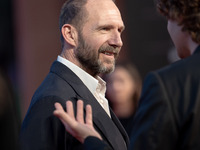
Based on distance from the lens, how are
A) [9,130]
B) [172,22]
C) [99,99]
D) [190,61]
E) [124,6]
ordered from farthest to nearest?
[124,6] < [99,99] < [172,22] < [190,61] < [9,130]

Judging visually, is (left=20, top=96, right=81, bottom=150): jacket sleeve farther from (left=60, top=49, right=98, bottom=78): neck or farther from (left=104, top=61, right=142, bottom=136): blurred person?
(left=104, top=61, right=142, bottom=136): blurred person

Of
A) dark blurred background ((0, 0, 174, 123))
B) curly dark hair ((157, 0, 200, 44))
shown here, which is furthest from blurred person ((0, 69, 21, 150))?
dark blurred background ((0, 0, 174, 123))

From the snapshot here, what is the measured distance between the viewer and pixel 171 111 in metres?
1.49

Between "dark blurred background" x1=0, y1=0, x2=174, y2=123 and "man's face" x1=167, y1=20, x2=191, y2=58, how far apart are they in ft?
13.7

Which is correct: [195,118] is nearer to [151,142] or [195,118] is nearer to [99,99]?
[151,142]

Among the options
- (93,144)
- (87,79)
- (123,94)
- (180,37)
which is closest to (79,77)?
(87,79)

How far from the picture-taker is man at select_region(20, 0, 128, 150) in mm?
2062

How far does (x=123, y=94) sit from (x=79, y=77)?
163 cm

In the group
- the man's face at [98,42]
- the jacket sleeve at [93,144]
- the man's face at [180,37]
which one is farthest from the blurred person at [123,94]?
the man's face at [180,37]

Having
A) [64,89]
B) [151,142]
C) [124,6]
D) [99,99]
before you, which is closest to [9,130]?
[151,142]

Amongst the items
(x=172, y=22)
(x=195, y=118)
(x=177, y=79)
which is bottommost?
(x=195, y=118)

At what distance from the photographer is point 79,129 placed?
71.4 inches

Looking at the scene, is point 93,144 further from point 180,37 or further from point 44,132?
point 180,37

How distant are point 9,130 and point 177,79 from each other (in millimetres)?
669
